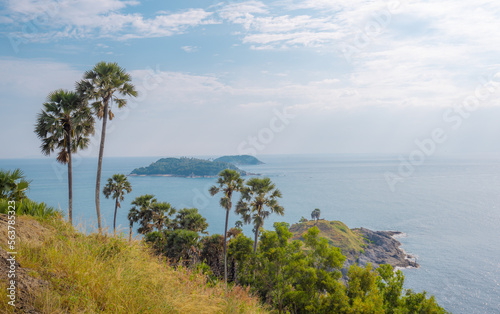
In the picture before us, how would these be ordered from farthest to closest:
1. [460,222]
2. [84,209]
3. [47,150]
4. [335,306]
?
[460,222] → [84,209] → [47,150] → [335,306]

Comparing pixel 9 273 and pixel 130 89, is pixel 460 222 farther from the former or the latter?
pixel 9 273

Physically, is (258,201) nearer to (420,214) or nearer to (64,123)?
(64,123)

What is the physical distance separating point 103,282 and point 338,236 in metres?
77.7

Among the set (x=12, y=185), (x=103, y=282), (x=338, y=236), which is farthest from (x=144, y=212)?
(x=338, y=236)

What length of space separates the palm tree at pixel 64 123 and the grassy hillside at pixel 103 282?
1448 cm

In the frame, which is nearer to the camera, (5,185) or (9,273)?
(9,273)

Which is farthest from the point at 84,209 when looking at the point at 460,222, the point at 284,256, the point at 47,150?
the point at 460,222

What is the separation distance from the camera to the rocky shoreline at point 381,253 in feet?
231

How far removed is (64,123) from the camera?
1966 centimetres

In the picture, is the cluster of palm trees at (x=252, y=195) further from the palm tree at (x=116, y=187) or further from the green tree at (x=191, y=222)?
the palm tree at (x=116, y=187)

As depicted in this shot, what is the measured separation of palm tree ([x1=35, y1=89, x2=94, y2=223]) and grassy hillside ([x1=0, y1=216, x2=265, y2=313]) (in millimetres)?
14483

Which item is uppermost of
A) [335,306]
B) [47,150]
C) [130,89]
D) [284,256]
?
[130,89]

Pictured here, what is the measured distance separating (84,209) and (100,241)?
102m

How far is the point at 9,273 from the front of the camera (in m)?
4.58
